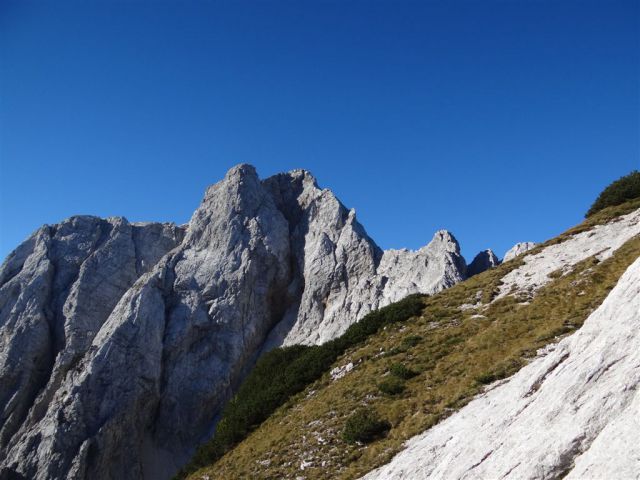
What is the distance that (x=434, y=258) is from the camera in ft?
247

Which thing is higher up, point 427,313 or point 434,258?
point 434,258

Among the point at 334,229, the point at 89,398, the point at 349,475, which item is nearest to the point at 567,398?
the point at 349,475

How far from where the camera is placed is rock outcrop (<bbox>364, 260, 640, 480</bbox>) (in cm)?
804

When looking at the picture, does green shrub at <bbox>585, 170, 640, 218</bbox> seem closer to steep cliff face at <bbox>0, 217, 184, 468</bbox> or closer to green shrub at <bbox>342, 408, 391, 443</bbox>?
green shrub at <bbox>342, 408, 391, 443</bbox>

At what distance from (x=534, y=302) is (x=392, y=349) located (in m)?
7.31

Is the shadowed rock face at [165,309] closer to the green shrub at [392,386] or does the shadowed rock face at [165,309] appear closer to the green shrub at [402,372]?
the green shrub at [402,372]

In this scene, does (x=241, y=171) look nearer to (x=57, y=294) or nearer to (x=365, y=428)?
(x=57, y=294)

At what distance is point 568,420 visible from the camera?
9.00m

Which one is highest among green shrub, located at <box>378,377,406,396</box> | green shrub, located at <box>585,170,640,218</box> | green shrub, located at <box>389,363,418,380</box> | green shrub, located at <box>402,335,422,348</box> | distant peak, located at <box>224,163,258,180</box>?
distant peak, located at <box>224,163,258,180</box>

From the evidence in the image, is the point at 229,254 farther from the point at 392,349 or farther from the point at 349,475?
the point at 349,475

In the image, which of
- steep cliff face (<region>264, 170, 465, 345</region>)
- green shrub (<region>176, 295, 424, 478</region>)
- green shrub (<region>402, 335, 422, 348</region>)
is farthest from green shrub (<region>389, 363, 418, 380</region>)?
steep cliff face (<region>264, 170, 465, 345</region>)

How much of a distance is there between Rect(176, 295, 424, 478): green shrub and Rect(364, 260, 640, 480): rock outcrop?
1304 cm

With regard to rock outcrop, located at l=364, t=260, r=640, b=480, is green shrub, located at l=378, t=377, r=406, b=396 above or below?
above

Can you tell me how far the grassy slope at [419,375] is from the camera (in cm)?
1587
